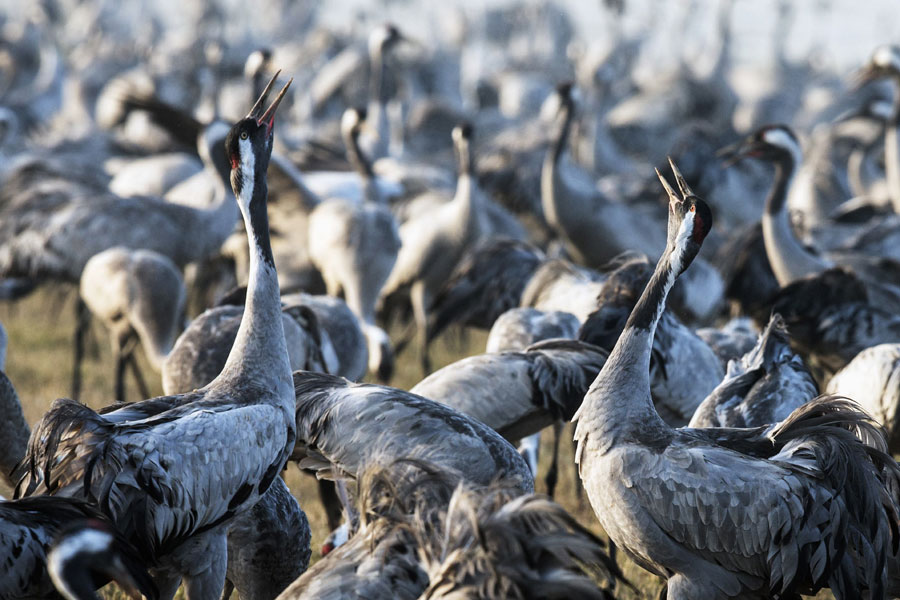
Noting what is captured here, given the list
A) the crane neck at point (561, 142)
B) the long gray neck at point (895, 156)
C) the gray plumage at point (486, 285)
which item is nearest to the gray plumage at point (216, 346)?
the gray plumage at point (486, 285)

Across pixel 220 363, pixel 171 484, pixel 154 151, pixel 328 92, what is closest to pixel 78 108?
pixel 328 92

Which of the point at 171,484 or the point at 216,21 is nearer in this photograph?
the point at 171,484

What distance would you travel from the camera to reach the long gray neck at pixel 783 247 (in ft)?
22.6

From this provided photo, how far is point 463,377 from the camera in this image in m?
4.75

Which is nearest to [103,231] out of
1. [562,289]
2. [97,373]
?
[97,373]

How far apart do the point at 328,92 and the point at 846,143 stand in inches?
351

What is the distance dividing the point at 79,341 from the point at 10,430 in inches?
131

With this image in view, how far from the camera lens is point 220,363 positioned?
5.24 meters

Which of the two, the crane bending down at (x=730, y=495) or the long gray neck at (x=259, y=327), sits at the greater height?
the long gray neck at (x=259, y=327)

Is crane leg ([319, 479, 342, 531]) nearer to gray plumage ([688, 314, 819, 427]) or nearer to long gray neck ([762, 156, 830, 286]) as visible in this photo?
gray plumage ([688, 314, 819, 427])

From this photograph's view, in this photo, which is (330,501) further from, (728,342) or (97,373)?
(97,373)

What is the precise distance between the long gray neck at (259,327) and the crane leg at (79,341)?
11.6ft

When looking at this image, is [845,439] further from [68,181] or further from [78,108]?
[78,108]

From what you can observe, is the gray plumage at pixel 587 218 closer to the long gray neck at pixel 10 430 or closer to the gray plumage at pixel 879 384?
the gray plumage at pixel 879 384
